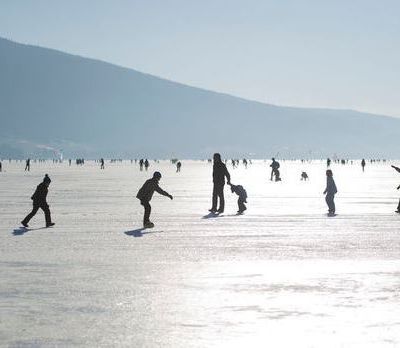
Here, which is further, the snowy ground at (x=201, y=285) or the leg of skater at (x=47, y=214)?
the leg of skater at (x=47, y=214)

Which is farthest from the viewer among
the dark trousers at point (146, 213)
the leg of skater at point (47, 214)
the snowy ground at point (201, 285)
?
the leg of skater at point (47, 214)

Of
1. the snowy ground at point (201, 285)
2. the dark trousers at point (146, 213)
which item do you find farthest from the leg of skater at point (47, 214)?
the dark trousers at point (146, 213)

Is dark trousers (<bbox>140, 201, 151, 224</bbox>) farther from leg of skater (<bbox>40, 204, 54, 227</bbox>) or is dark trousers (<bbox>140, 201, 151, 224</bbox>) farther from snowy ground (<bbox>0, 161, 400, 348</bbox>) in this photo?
leg of skater (<bbox>40, 204, 54, 227</bbox>)

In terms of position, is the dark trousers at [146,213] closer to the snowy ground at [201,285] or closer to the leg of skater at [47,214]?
the snowy ground at [201,285]

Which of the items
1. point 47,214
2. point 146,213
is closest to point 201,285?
point 146,213

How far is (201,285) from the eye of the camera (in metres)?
9.27

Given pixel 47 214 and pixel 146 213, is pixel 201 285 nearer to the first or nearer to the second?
pixel 146 213

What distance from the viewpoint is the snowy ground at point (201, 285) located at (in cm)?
668

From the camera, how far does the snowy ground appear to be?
6.68 meters

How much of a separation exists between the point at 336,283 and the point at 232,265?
2026 millimetres

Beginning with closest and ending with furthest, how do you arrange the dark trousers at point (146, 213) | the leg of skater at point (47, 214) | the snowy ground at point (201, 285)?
the snowy ground at point (201, 285), the dark trousers at point (146, 213), the leg of skater at point (47, 214)

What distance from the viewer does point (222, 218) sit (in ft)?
66.1

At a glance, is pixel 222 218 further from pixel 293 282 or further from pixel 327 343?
pixel 327 343

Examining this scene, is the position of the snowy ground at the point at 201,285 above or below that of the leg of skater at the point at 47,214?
below
